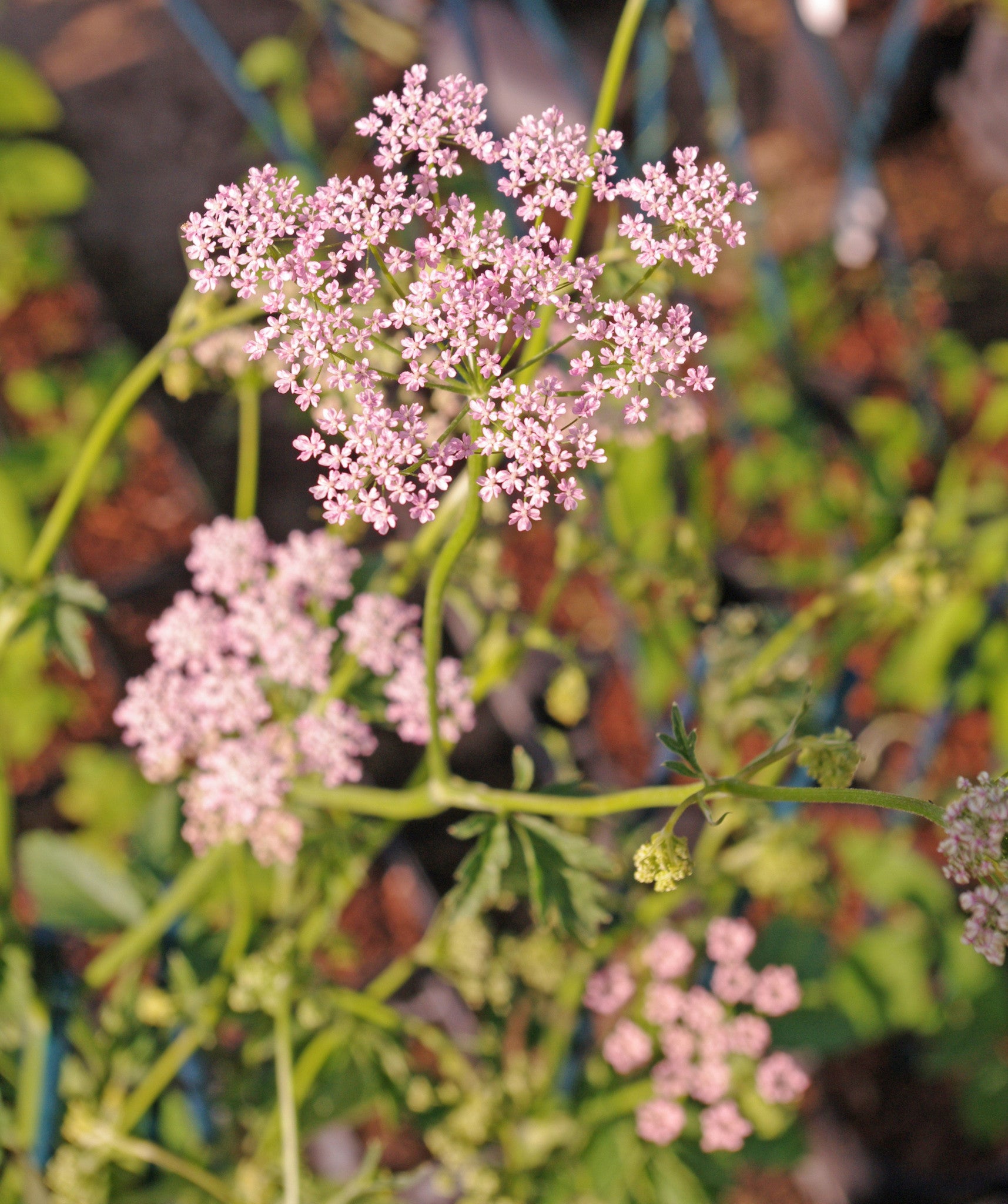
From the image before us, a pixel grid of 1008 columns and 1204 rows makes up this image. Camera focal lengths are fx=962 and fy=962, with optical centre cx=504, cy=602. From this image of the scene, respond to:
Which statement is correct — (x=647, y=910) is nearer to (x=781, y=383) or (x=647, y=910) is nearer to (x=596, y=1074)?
(x=596, y=1074)

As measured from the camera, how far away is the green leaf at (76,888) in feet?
5.32

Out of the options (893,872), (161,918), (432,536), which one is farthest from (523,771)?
(893,872)

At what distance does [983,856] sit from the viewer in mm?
781

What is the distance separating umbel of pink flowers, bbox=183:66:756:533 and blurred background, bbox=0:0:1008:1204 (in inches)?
21.4

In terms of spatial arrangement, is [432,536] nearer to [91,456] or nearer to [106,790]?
[91,456]

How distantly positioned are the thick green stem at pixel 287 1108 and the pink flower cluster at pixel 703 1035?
22.9 inches

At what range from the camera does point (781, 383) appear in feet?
10.4

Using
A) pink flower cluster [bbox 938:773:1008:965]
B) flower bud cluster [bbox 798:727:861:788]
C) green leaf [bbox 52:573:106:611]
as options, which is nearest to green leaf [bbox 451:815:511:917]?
flower bud cluster [bbox 798:727:861:788]

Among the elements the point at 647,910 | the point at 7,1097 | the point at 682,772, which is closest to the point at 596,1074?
the point at 647,910

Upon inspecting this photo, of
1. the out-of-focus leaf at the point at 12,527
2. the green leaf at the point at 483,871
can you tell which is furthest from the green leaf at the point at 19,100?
the green leaf at the point at 483,871

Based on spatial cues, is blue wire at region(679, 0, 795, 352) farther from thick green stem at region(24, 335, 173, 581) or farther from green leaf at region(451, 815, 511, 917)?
green leaf at region(451, 815, 511, 917)

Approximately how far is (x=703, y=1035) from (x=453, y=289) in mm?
1321

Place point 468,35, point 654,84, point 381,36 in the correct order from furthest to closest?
1. point 381,36
2. point 654,84
3. point 468,35

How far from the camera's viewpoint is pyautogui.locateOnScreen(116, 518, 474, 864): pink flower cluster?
125 cm
